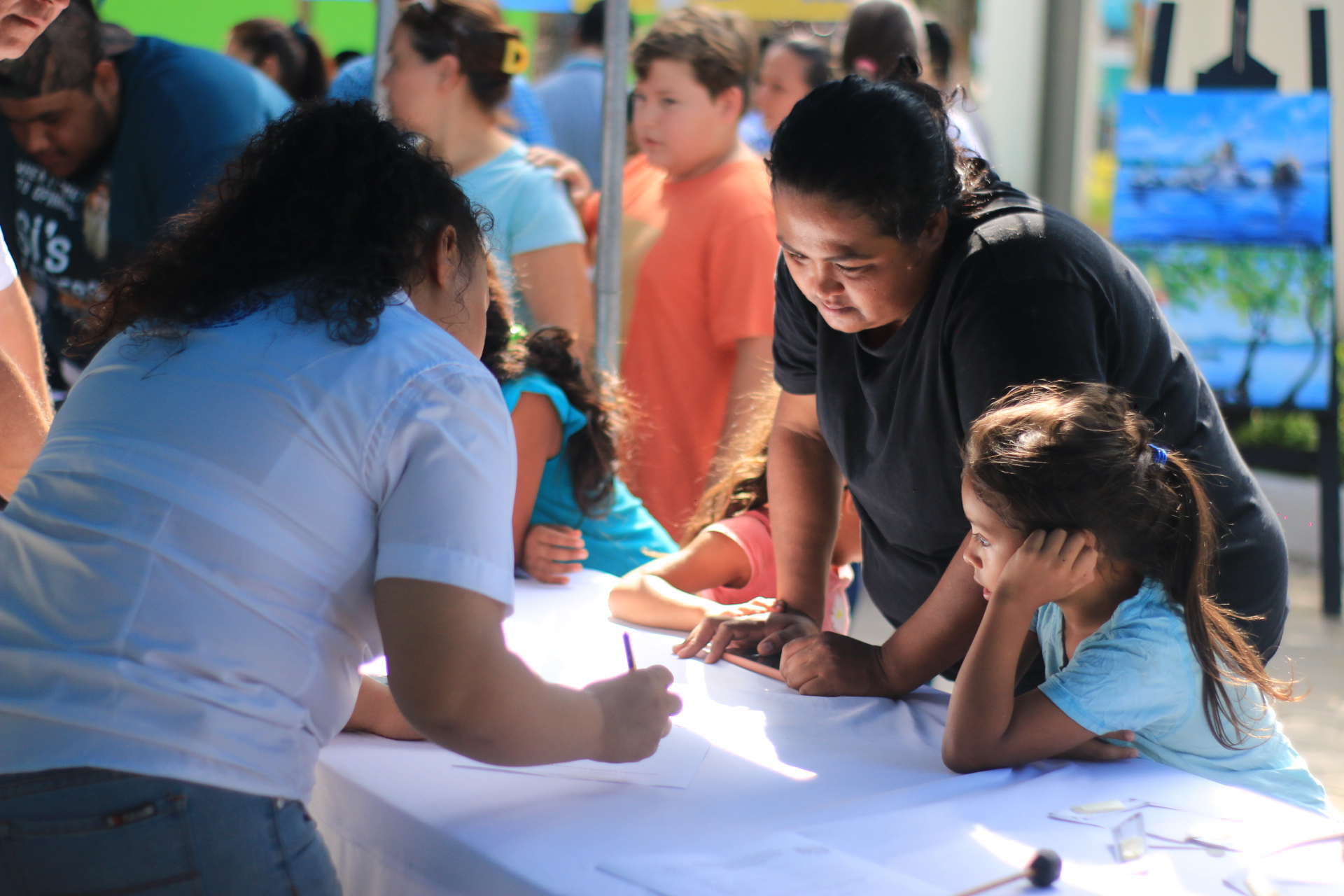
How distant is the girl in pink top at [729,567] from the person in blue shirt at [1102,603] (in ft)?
1.65

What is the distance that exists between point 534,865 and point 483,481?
0.33 metres

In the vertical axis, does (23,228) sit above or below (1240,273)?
above

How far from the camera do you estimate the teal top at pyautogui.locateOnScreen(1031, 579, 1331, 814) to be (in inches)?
47.7

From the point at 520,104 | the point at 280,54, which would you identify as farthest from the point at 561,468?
the point at 280,54

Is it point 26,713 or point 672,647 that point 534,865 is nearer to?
point 26,713

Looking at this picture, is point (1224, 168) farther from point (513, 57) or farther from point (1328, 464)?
point (513, 57)

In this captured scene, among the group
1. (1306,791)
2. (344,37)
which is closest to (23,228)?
(1306,791)

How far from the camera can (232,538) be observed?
90cm

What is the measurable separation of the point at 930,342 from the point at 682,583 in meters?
0.67

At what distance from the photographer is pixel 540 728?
1001mm

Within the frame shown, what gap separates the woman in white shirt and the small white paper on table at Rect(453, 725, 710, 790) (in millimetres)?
177

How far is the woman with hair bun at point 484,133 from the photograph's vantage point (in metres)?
2.73

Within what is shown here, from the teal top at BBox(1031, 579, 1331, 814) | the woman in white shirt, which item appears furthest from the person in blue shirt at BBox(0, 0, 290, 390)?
the teal top at BBox(1031, 579, 1331, 814)

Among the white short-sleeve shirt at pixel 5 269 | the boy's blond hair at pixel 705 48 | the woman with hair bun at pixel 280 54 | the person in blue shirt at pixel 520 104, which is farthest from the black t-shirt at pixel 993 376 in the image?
the woman with hair bun at pixel 280 54
